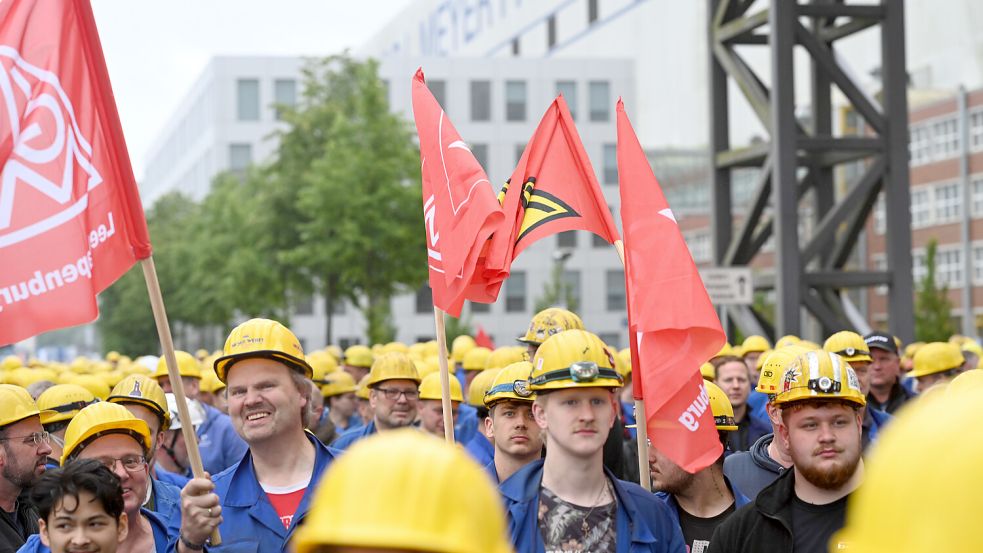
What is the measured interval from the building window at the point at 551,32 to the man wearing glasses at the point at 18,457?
231 feet

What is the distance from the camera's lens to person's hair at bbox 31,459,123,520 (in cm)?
459

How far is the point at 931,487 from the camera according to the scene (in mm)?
1646

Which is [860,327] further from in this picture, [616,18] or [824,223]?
[616,18]

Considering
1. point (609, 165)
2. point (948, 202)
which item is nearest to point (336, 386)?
point (948, 202)

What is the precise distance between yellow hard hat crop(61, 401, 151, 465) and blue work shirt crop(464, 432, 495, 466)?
8.58ft

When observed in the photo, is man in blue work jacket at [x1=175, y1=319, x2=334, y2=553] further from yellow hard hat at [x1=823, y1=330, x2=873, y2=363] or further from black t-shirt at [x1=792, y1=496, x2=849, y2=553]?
yellow hard hat at [x1=823, y1=330, x2=873, y2=363]

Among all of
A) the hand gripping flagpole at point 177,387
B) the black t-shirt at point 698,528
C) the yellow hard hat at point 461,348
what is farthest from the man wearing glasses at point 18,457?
the yellow hard hat at point 461,348

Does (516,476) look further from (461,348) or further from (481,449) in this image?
(461,348)

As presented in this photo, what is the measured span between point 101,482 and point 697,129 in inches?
2330

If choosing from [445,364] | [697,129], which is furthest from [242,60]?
[445,364]

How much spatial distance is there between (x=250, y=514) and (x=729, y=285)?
41.9ft

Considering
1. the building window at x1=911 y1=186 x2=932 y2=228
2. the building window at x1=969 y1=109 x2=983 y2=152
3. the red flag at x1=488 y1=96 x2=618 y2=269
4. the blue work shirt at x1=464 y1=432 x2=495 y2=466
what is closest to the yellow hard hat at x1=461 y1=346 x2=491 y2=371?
the blue work shirt at x1=464 y1=432 x2=495 y2=466

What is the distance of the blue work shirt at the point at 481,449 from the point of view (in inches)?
316

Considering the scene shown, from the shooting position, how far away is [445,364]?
5.74 metres
